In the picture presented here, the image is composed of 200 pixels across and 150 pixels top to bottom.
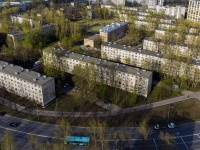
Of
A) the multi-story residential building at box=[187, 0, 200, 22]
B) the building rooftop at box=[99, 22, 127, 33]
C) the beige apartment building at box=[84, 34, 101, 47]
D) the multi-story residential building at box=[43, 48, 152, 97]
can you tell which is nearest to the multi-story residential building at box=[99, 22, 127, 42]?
the building rooftop at box=[99, 22, 127, 33]

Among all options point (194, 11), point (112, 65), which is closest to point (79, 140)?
point (112, 65)

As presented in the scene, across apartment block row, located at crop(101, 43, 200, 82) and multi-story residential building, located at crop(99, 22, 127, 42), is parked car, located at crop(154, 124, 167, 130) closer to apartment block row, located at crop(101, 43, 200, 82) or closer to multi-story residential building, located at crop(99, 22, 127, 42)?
apartment block row, located at crop(101, 43, 200, 82)

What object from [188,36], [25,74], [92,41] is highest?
[188,36]

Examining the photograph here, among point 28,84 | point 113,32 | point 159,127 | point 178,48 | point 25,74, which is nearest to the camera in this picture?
point 159,127

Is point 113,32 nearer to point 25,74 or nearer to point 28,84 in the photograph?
point 25,74

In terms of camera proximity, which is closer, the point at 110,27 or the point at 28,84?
the point at 28,84

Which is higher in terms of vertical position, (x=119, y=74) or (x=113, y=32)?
(x=113, y=32)

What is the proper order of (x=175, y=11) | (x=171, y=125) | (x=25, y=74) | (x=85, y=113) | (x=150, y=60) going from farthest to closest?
(x=175, y=11)
(x=150, y=60)
(x=25, y=74)
(x=85, y=113)
(x=171, y=125)
